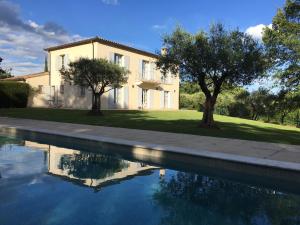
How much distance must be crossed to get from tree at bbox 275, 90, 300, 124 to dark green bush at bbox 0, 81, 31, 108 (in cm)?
1975

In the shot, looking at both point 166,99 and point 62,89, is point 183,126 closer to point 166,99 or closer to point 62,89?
point 62,89

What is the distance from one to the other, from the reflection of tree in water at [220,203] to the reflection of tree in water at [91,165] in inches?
59.9

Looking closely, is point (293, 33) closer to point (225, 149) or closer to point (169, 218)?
point (225, 149)

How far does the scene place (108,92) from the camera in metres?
27.5

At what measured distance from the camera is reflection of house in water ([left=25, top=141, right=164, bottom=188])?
22.7ft

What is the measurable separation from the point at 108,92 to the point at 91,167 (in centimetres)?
1999

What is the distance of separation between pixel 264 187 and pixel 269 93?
1259 centimetres

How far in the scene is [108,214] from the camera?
15.9 ft

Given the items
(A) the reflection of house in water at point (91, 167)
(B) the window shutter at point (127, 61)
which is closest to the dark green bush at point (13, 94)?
(B) the window shutter at point (127, 61)

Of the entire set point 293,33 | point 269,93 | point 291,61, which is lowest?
point 269,93

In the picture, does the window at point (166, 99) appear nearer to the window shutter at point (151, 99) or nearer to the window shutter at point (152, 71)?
the window shutter at point (151, 99)

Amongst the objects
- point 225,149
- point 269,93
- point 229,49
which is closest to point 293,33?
point 269,93

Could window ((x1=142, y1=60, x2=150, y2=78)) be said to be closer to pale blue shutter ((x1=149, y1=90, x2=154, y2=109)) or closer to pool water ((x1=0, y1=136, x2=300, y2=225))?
pale blue shutter ((x1=149, y1=90, x2=154, y2=109))

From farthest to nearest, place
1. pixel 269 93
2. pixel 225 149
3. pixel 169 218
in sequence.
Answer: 1. pixel 269 93
2. pixel 225 149
3. pixel 169 218
